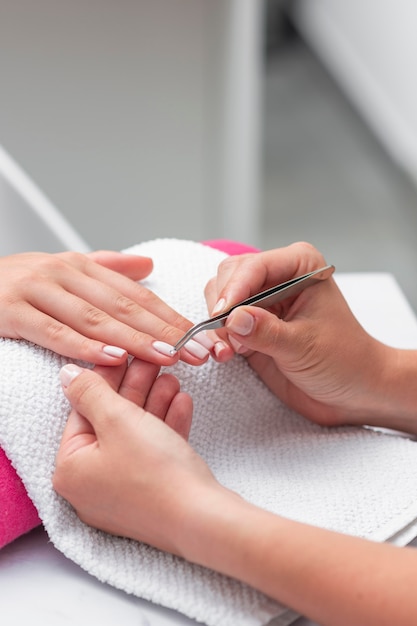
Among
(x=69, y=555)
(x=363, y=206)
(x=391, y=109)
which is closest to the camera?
(x=69, y=555)

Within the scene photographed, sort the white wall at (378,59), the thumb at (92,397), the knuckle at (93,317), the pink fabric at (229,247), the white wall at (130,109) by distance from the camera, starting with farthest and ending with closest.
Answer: the white wall at (378,59) < the white wall at (130,109) < the pink fabric at (229,247) < the knuckle at (93,317) < the thumb at (92,397)

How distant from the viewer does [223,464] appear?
66 cm

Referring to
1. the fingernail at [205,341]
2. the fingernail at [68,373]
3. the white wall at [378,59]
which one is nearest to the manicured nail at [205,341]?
the fingernail at [205,341]

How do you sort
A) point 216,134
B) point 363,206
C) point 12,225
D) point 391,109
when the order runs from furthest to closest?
1. point 391,109
2. point 363,206
3. point 216,134
4. point 12,225

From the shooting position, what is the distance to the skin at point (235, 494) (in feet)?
1.54

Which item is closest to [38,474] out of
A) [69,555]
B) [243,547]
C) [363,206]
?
[69,555]

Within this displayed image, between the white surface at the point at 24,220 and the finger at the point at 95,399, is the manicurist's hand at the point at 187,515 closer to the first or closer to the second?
the finger at the point at 95,399

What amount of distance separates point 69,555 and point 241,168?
1.15m

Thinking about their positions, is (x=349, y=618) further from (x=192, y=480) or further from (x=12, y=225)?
(x=12, y=225)

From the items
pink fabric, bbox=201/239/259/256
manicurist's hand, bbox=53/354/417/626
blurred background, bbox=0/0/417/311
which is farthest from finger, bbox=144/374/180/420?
blurred background, bbox=0/0/417/311

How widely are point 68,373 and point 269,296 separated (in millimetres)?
161

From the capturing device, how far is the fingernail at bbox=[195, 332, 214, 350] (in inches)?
25.9

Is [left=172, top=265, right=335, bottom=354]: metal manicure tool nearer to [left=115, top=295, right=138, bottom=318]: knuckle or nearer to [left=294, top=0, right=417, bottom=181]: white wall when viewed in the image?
[left=115, top=295, right=138, bottom=318]: knuckle

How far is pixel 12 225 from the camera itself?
0.93 m
